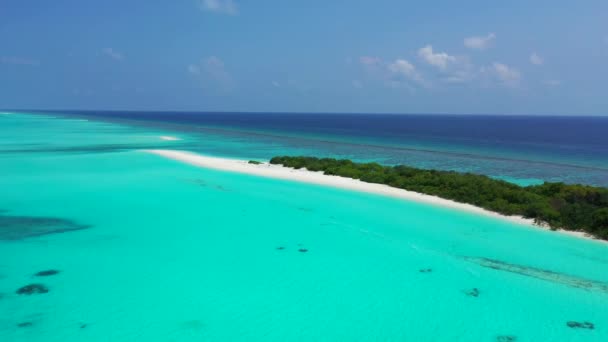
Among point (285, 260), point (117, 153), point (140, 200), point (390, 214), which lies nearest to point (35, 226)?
point (140, 200)

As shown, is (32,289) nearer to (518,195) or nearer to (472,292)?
(472,292)

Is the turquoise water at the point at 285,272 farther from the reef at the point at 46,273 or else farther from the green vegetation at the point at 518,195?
the green vegetation at the point at 518,195

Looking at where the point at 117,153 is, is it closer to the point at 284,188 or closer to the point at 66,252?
the point at 284,188

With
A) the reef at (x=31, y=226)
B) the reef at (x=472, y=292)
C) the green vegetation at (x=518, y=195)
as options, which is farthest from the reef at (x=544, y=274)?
the reef at (x=31, y=226)

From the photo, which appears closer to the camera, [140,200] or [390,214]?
[390,214]

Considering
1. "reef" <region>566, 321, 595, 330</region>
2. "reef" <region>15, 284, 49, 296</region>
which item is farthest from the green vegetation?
"reef" <region>15, 284, 49, 296</region>

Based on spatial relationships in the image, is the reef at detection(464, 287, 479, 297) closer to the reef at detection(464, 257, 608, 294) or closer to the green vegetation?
the reef at detection(464, 257, 608, 294)
